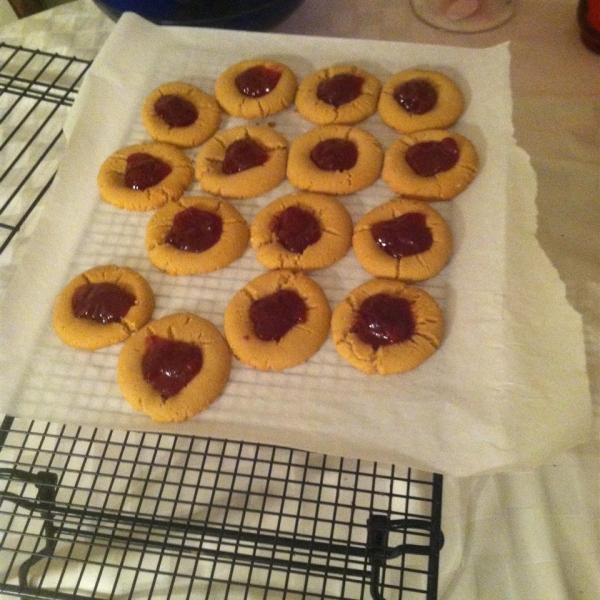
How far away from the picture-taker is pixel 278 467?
3.22 feet

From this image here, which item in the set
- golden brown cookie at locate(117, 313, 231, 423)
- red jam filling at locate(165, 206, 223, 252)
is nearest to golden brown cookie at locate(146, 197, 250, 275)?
red jam filling at locate(165, 206, 223, 252)

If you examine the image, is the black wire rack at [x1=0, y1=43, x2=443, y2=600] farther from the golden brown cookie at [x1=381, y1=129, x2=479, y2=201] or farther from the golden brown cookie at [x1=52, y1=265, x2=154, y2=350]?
the golden brown cookie at [x1=381, y1=129, x2=479, y2=201]

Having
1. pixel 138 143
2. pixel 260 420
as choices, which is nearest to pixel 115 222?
pixel 138 143

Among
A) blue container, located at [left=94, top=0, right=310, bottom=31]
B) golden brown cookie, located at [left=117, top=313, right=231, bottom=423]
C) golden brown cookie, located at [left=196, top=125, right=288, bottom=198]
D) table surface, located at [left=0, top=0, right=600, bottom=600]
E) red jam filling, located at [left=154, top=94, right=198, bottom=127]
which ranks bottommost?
table surface, located at [left=0, top=0, right=600, bottom=600]

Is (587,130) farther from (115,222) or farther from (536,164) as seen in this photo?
(115,222)

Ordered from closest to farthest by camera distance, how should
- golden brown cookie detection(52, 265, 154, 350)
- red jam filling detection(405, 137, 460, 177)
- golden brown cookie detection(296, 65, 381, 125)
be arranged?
golden brown cookie detection(52, 265, 154, 350) < red jam filling detection(405, 137, 460, 177) < golden brown cookie detection(296, 65, 381, 125)

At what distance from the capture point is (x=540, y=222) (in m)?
1.18

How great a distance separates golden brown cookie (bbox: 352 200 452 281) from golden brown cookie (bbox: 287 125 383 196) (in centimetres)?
11

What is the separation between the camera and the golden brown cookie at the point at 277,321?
972 millimetres

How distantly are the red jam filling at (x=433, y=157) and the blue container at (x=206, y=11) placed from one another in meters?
0.55

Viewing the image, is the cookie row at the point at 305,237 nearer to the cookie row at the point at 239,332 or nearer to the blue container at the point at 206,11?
the cookie row at the point at 239,332

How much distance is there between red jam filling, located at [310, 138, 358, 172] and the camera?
1.16 metres

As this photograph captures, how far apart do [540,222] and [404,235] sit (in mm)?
343

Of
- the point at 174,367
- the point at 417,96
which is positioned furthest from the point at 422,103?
the point at 174,367
